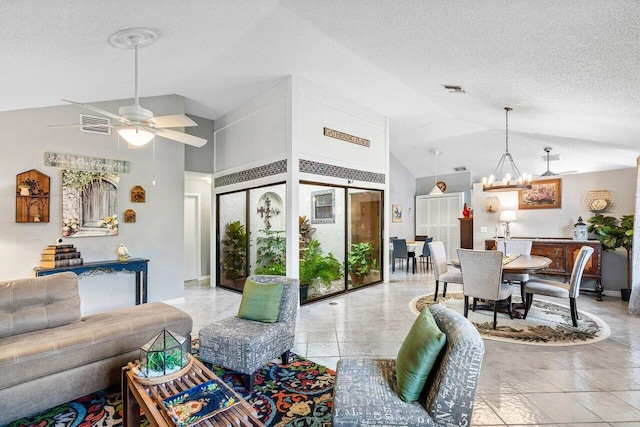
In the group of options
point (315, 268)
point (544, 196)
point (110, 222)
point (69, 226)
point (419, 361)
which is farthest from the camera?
point (544, 196)

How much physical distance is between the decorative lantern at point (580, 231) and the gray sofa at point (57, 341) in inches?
271

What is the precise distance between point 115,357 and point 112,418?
1.61ft

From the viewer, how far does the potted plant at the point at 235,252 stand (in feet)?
20.1

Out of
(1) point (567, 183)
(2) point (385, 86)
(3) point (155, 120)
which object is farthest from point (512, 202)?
(3) point (155, 120)

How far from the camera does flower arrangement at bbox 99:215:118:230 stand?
452 centimetres

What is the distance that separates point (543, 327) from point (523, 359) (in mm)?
1202

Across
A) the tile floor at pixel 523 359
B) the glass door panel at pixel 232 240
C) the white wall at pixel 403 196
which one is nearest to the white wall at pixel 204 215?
the glass door panel at pixel 232 240

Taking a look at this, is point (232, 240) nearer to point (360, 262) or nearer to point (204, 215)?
point (204, 215)

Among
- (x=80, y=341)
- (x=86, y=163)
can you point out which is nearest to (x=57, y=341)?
(x=80, y=341)

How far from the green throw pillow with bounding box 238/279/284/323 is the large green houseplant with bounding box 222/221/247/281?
318 cm

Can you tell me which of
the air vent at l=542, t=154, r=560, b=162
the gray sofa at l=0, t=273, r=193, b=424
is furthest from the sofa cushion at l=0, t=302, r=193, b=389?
the air vent at l=542, t=154, r=560, b=162

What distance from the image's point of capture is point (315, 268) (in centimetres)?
548

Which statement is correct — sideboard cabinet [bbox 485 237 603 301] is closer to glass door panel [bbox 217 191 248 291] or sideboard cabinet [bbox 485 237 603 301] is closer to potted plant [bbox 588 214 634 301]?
potted plant [bbox 588 214 634 301]

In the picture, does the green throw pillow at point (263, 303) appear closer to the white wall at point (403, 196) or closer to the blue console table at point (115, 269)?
the blue console table at point (115, 269)
